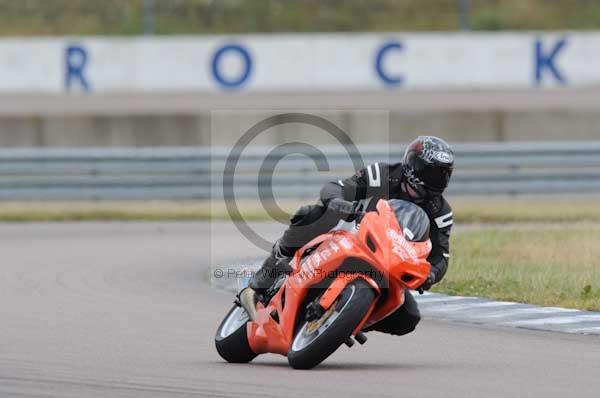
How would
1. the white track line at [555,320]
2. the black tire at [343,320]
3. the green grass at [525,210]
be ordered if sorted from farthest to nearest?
the green grass at [525,210]
the white track line at [555,320]
the black tire at [343,320]

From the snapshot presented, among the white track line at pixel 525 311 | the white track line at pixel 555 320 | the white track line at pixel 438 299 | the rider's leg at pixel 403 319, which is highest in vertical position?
the rider's leg at pixel 403 319

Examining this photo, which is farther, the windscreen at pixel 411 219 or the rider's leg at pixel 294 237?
the rider's leg at pixel 294 237

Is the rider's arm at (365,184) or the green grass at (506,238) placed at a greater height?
A: the rider's arm at (365,184)

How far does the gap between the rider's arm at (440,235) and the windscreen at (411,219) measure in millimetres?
283

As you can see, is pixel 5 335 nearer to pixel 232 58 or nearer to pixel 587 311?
pixel 587 311

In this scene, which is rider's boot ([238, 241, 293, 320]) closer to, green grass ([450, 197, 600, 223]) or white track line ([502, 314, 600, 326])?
white track line ([502, 314, 600, 326])

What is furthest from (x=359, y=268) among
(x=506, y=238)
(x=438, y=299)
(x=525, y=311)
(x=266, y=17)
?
(x=266, y=17)

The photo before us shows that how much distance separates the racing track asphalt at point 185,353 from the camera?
689cm

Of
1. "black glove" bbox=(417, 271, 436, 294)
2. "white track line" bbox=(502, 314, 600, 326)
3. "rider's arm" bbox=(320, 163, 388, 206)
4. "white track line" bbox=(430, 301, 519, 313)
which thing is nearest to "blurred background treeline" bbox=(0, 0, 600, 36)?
"white track line" bbox=(430, 301, 519, 313)

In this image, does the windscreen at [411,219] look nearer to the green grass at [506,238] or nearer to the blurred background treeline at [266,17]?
the green grass at [506,238]

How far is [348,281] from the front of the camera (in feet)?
23.8

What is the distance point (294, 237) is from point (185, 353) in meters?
1.09

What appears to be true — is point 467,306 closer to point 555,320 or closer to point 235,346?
point 555,320

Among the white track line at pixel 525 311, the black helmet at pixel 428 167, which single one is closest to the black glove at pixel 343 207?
the black helmet at pixel 428 167
